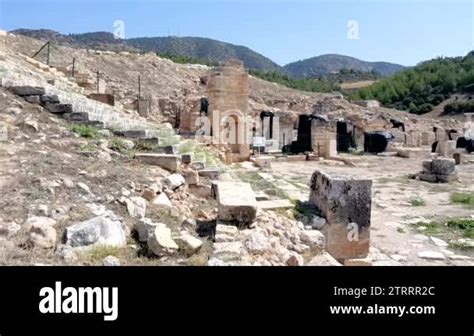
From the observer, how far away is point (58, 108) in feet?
23.6

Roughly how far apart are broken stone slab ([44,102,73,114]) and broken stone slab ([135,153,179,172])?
1.73 metres

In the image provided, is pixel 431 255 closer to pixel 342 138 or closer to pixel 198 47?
pixel 342 138

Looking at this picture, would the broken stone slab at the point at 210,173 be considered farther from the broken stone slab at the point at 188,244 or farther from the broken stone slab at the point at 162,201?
the broken stone slab at the point at 188,244

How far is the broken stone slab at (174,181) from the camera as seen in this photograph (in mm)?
5477

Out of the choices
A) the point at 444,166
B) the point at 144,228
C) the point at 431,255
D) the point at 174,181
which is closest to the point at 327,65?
the point at 444,166

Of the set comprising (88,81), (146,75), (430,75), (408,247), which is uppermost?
(430,75)

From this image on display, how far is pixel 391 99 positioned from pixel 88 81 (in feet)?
146

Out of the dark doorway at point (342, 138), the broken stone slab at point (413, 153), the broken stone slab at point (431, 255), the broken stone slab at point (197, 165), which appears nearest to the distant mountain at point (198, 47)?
the dark doorway at point (342, 138)

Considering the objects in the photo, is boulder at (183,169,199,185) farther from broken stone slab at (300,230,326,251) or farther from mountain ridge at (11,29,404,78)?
mountain ridge at (11,29,404,78)
